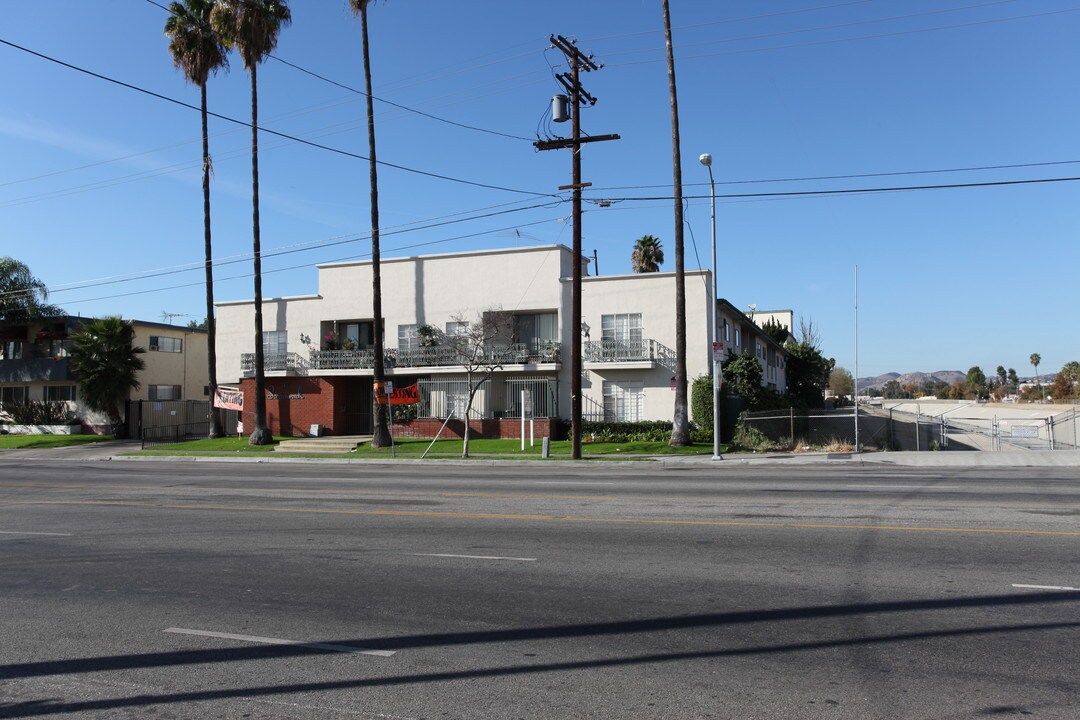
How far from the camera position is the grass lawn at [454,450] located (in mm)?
30172

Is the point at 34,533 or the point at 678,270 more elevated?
the point at 678,270

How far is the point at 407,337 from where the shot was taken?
1615 inches

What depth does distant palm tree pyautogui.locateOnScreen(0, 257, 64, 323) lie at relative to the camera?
49.2 metres

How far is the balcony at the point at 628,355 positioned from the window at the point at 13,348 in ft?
125

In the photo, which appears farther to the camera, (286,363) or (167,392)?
(167,392)

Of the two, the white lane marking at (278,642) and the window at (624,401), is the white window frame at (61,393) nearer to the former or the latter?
the window at (624,401)

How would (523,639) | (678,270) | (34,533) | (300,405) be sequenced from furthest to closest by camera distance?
(300,405), (678,270), (34,533), (523,639)

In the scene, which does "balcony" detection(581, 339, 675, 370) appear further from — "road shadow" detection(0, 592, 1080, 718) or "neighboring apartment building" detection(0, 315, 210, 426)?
"neighboring apartment building" detection(0, 315, 210, 426)

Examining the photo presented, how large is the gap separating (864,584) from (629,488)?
31.0 feet

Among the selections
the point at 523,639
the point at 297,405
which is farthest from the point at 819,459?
the point at 297,405

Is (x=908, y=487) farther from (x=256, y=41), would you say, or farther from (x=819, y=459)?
(x=256, y=41)

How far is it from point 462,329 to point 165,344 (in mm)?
23463

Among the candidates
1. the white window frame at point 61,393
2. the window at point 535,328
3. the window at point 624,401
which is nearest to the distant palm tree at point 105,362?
the white window frame at point 61,393

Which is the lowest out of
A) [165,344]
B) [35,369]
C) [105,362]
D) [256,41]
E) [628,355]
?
[628,355]
